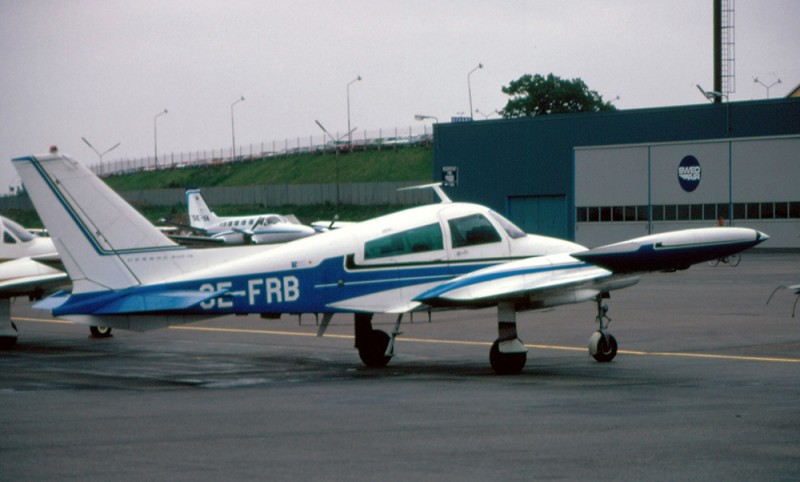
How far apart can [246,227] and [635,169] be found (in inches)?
935

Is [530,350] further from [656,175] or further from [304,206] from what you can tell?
[304,206]

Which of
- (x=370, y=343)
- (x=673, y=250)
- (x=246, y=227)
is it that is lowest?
(x=370, y=343)

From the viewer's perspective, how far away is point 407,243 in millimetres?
16250

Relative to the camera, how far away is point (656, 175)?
69.9 meters

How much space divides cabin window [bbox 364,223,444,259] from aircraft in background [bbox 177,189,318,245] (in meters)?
30.9

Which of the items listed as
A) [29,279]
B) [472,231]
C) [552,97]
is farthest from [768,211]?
[552,97]

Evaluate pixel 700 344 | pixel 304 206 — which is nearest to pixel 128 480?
pixel 700 344

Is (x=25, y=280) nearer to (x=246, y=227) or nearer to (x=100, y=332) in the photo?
(x=100, y=332)

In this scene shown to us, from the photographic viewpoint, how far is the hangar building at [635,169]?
2611 inches

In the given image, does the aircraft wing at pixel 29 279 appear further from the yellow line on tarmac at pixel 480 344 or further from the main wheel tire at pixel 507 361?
the main wheel tire at pixel 507 361

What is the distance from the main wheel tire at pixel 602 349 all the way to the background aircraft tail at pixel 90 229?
6.12 metres

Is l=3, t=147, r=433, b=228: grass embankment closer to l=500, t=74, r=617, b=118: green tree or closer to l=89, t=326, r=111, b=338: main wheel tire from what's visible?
l=500, t=74, r=617, b=118: green tree

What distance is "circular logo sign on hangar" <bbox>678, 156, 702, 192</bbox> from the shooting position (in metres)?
68.6

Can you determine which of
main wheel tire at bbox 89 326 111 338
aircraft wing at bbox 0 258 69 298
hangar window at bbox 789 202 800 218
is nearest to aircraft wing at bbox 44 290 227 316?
aircraft wing at bbox 0 258 69 298
